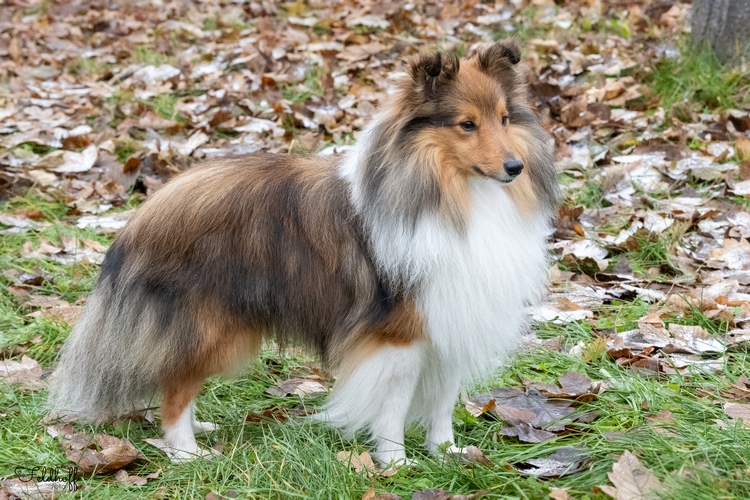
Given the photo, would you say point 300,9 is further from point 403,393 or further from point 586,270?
point 403,393

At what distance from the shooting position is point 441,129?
3.15 metres

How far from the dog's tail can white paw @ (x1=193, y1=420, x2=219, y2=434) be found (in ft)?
Result: 0.82

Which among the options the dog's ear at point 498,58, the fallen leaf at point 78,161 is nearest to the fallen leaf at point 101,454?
the dog's ear at point 498,58

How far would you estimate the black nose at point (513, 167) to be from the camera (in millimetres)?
3014

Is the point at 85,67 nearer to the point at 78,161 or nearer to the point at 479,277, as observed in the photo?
the point at 78,161

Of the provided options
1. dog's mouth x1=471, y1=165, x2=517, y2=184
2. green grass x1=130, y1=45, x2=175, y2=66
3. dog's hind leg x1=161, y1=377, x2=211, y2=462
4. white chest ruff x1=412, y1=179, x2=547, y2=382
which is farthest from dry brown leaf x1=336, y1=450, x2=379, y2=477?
green grass x1=130, y1=45, x2=175, y2=66

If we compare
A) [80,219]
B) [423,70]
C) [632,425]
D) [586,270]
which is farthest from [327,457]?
[80,219]

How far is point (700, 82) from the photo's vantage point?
21.5 ft

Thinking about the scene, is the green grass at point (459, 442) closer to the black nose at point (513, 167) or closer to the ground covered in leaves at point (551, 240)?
the ground covered in leaves at point (551, 240)

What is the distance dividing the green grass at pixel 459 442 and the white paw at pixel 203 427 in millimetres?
55

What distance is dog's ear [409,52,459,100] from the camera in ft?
10.3

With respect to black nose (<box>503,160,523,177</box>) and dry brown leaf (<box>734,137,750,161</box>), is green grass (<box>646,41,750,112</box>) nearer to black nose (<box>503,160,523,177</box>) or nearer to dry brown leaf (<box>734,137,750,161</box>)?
dry brown leaf (<box>734,137,750,161</box>)

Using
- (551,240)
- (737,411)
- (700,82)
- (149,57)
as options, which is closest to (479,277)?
(737,411)

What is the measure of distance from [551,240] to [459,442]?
6.72 ft
